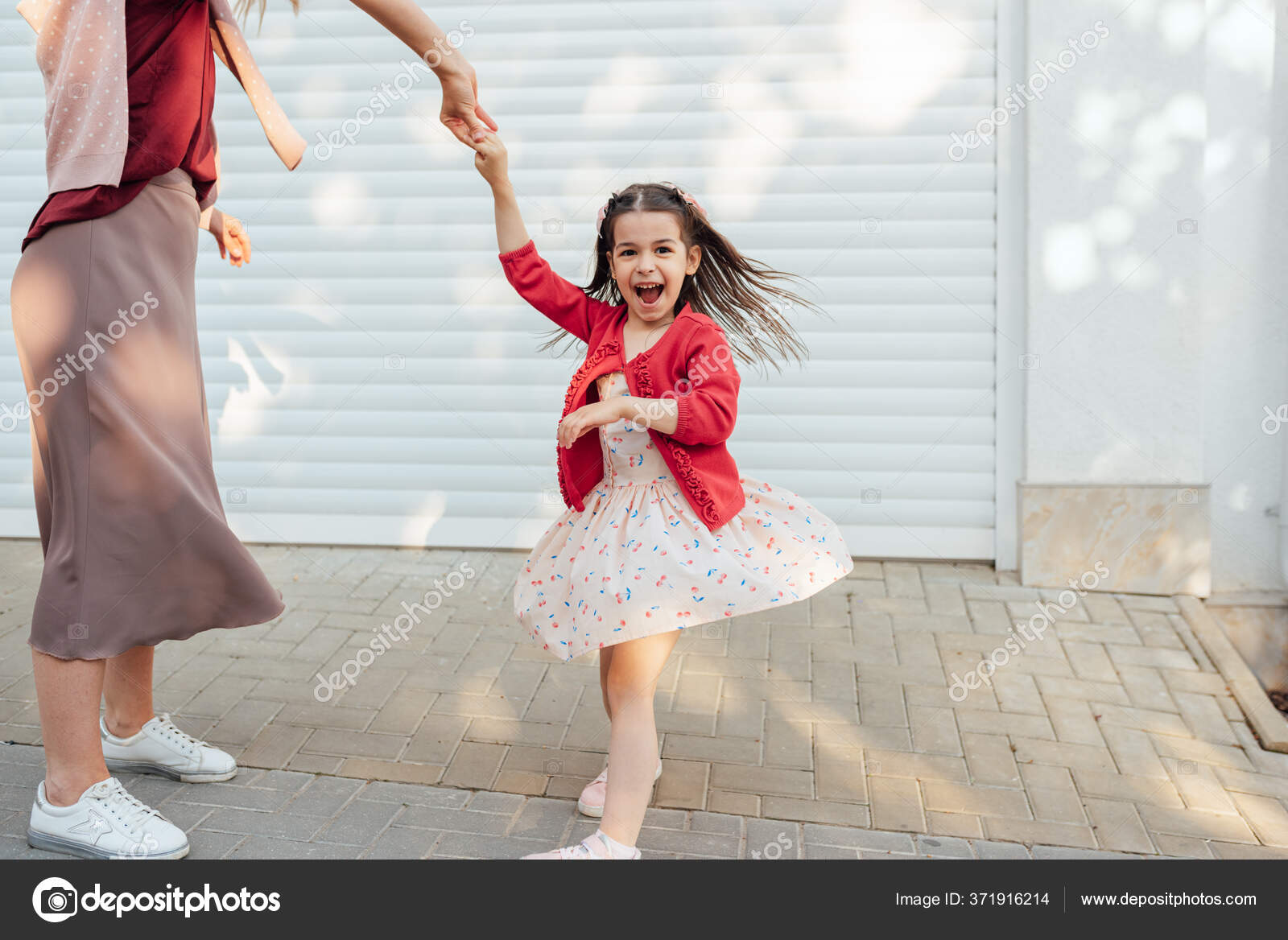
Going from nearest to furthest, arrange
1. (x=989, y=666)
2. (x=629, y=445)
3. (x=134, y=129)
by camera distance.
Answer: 1. (x=134, y=129)
2. (x=629, y=445)
3. (x=989, y=666)

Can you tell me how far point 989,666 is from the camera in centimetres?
384

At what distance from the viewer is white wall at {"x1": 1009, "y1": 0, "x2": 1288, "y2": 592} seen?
438 cm

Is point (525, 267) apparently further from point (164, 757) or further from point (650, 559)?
point (164, 757)

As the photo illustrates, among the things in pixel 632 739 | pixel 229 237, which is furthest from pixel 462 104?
pixel 632 739

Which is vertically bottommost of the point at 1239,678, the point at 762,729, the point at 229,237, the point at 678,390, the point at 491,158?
the point at 1239,678

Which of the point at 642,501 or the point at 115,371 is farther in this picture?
the point at 642,501

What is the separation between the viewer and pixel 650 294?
2.60 m

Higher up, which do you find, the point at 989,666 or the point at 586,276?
the point at 586,276

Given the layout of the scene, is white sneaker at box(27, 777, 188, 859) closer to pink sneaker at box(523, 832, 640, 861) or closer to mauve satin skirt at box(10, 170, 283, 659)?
mauve satin skirt at box(10, 170, 283, 659)

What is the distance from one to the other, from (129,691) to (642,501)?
1.50m

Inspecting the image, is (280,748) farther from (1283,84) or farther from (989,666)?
(1283,84)

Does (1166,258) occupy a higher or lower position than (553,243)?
lower
